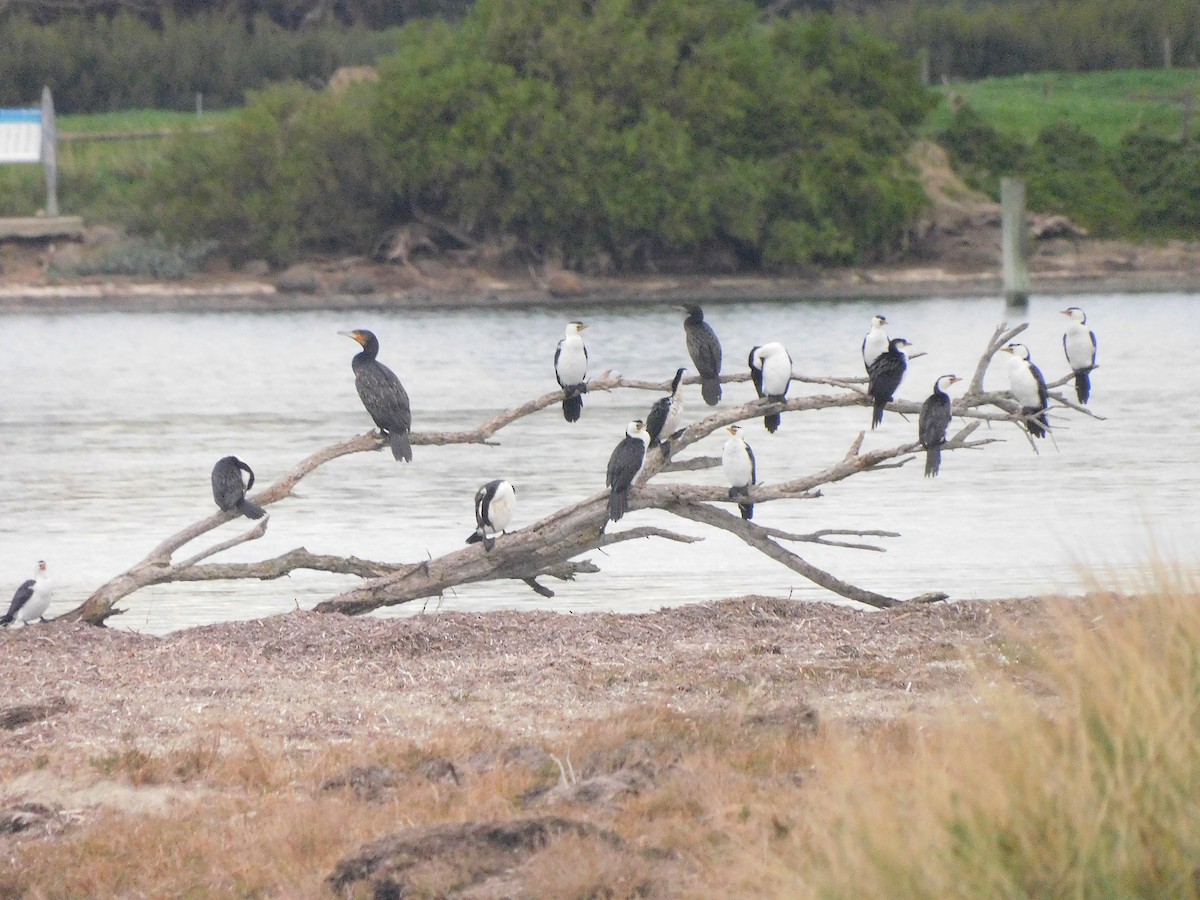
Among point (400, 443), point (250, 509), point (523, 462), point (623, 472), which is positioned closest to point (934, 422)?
point (623, 472)

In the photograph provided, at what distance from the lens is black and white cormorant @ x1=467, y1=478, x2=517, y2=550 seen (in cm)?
1070

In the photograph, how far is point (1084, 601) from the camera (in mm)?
7988

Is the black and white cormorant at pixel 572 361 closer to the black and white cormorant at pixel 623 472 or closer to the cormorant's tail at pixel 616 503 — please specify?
the black and white cormorant at pixel 623 472

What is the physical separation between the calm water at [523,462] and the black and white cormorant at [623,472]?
2.33 meters

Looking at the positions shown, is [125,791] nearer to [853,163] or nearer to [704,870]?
[704,870]

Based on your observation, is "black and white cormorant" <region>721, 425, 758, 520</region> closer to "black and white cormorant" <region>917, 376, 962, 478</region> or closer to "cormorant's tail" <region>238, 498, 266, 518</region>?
"black and white cormorant" <region>917, 376, 962, 478</region>

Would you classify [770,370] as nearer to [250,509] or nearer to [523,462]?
[250,509]

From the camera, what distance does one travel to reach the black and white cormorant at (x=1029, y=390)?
1096 cm

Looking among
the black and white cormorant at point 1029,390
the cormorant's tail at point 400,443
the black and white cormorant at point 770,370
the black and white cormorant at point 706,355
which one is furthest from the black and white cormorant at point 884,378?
the cormorant's tail at point 400,443

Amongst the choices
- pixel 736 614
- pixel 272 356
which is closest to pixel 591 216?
pixel 272 356

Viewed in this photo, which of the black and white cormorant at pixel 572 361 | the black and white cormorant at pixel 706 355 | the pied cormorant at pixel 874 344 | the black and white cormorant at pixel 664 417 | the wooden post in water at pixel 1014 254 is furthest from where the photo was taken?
the wooden post in water at pixel 1014 254

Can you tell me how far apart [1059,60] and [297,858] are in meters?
69.0

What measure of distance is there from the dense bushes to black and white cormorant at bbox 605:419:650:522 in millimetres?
39489

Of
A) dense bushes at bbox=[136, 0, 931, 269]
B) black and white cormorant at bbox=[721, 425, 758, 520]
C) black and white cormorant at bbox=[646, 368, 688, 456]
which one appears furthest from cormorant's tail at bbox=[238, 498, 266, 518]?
dense bushes at bbox=[136, 0, 931, 269]
